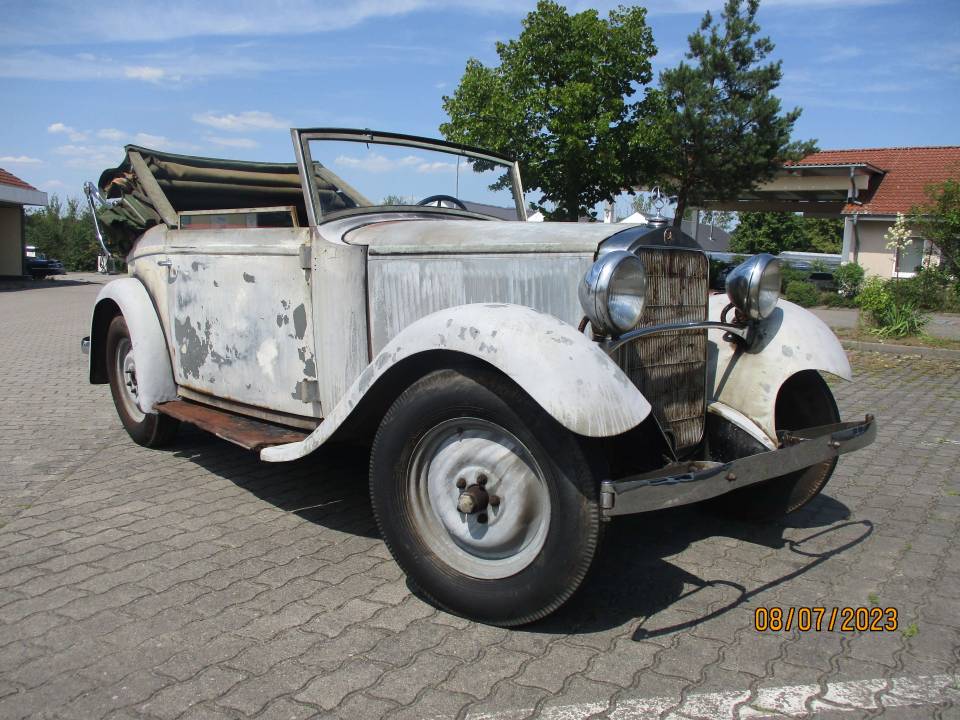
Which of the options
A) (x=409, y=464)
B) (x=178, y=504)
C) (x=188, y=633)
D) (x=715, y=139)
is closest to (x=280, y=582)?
(x=188, y=633)

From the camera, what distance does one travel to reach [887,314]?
436 inches

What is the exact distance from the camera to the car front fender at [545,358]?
229 centimetres

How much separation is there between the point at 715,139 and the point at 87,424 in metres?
19.6

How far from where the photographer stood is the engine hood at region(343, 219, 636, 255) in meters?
2.93

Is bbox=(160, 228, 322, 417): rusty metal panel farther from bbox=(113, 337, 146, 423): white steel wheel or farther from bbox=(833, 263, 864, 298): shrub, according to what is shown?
bbox=(833, 263, 864, 298): shrub

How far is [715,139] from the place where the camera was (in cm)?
2139

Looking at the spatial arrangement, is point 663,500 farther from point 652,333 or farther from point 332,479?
point 332,479

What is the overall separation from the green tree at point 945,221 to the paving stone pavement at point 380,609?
1427 cm

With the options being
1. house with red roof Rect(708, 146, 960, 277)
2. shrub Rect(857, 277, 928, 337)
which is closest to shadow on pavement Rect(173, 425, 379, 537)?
shrub Rect(857, 277, 928, 337)

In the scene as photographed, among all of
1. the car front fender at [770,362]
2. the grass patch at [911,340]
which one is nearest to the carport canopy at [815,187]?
the grass patch at [911,340]
